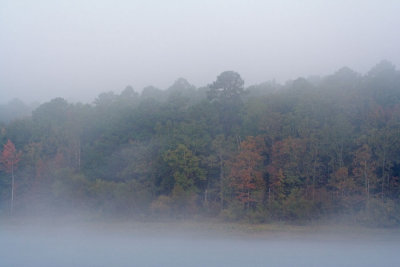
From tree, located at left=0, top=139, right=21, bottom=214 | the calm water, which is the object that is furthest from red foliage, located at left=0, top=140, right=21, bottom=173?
the calm water

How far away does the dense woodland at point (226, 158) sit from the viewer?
16.5m

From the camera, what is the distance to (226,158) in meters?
18.8

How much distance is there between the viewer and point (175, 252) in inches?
385

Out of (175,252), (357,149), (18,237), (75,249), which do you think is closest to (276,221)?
(357,149)

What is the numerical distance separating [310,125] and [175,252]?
11.3m

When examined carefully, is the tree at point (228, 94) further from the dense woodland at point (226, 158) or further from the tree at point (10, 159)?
the tree at point (10, 159)

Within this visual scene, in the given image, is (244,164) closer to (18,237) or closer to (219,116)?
(219,116)

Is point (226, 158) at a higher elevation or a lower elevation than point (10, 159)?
higher

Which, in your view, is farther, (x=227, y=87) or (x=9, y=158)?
(x=227, y=87)

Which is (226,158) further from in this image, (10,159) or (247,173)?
(10,159)

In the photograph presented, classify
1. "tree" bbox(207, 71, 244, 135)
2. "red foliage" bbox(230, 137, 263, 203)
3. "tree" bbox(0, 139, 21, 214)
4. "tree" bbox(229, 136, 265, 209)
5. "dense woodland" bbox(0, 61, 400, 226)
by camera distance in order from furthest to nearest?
1. "tree" bbox(207, 71, 244, 135)
2. "tree" bbox(0, 139, 21, 214)
3. "red foliage" bbox(230, 137, 263, 203)
4. "tree" bbox(229, 136, 265, 209)
5. "dense woodland" bbox(0, 61, 400, 226)

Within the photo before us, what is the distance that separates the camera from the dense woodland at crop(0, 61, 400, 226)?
16.5 metres

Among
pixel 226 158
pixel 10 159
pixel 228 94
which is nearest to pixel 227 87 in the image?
pixel 228 94

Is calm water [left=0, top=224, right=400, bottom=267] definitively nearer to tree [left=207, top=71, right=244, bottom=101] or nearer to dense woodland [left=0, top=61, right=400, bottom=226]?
dense woodland [left=0, top=61, right=400, bottom=226]
